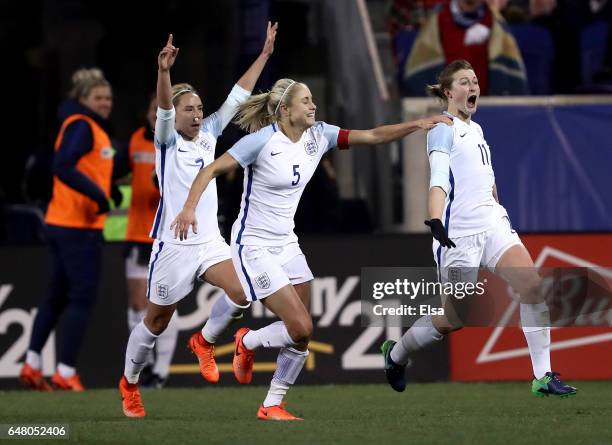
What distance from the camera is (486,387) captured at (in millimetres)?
12078

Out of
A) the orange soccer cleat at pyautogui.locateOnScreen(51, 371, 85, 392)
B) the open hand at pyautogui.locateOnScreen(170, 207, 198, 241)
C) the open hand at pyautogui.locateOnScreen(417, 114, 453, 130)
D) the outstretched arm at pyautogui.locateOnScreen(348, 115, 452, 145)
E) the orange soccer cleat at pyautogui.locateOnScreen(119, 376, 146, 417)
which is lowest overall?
the orange soccer cleat at pyautogui.locateOnScreen(51, 371, 85, 392)

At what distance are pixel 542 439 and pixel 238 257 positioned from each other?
7.50 feet

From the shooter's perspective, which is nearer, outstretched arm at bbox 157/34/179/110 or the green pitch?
the green pitch

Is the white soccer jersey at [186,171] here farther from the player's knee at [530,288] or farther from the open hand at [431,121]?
the player's knee at [530,288]

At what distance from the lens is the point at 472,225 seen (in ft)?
32.0

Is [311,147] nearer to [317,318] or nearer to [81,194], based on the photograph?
[81,194]

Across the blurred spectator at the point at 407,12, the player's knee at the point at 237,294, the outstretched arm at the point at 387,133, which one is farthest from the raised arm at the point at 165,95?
the blurred spectator at the point at 407,12

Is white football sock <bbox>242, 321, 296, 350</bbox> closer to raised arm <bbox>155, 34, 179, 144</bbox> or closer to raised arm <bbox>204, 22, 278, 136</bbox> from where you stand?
raised arm <bbox>155, 34, 179, 144</bbox>

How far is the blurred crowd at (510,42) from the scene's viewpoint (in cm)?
1391

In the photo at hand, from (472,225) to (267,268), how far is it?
136 centimetres

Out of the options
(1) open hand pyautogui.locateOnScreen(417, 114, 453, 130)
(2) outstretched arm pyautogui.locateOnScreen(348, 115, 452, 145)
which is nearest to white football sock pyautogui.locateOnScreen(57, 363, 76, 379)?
(2) outstretched arm pyautogui.locateOnScreen(348, 115, 452, 145)

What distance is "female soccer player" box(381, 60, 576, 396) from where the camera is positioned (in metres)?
9.58

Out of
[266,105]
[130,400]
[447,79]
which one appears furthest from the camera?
[447,79]

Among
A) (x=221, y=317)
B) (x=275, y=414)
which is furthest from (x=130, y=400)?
(x=275, y=414)
